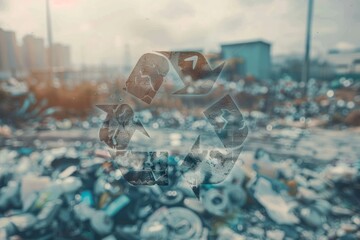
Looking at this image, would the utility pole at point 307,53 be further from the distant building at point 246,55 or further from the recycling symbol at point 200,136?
the recycling symbol at point 200,136

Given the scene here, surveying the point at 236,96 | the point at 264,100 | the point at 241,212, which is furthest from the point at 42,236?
the point at 264,100

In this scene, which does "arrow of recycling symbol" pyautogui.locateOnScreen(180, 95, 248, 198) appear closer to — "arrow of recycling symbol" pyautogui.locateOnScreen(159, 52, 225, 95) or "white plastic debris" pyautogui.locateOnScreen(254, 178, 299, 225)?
"arrow of recycling symbol" pyautogui.locateOnScreen(159, 52, 225, 95)

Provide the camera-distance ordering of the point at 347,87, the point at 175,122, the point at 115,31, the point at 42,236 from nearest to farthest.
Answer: the point at 42,236 < the point at 115,31 < the point at 347,87 < the point at 175,122

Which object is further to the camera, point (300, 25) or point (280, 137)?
point (280, 137)

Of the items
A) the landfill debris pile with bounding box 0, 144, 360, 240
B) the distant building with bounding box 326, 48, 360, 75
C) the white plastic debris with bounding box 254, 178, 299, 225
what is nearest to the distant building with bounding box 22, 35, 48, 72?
the landfill debris pile with bounding box 0, 144, 360, 240

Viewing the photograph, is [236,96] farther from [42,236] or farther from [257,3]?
[42,236]

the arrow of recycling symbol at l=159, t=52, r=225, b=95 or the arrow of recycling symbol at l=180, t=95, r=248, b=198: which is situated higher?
the arrow of recycling symbol at l=159, t=52, r=225, b=95
